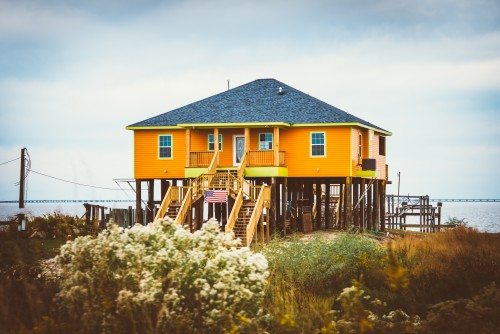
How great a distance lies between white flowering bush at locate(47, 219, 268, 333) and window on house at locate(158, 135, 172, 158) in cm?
2828

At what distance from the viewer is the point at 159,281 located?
490 inches

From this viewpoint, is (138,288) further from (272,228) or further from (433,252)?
(272,228)

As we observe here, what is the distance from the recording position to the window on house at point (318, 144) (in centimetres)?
4016

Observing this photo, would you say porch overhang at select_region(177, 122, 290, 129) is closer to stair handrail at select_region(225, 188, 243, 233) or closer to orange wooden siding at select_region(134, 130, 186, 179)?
orange wooden siding at select_region(134, 130, 186, 179)

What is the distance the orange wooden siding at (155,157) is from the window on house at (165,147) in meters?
0.17

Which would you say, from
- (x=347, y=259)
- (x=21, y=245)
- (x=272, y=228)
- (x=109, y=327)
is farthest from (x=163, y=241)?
(x=272, y=228)

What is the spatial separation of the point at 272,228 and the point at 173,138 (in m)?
7.50

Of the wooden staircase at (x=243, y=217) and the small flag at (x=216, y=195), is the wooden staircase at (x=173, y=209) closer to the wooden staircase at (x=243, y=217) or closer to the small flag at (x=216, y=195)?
Result: the small flag at (x=216, y=195)

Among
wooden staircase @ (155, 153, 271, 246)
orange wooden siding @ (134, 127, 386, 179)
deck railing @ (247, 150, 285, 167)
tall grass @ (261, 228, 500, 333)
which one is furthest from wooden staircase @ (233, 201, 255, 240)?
tall grass @ (261, 228, 500, 333)

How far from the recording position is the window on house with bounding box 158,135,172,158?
42188 mm

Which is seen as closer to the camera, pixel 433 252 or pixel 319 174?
pixel 433 252

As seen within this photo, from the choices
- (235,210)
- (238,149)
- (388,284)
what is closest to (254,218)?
(235,210)

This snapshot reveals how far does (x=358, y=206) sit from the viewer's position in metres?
44.4

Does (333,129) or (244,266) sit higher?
(333,129)
